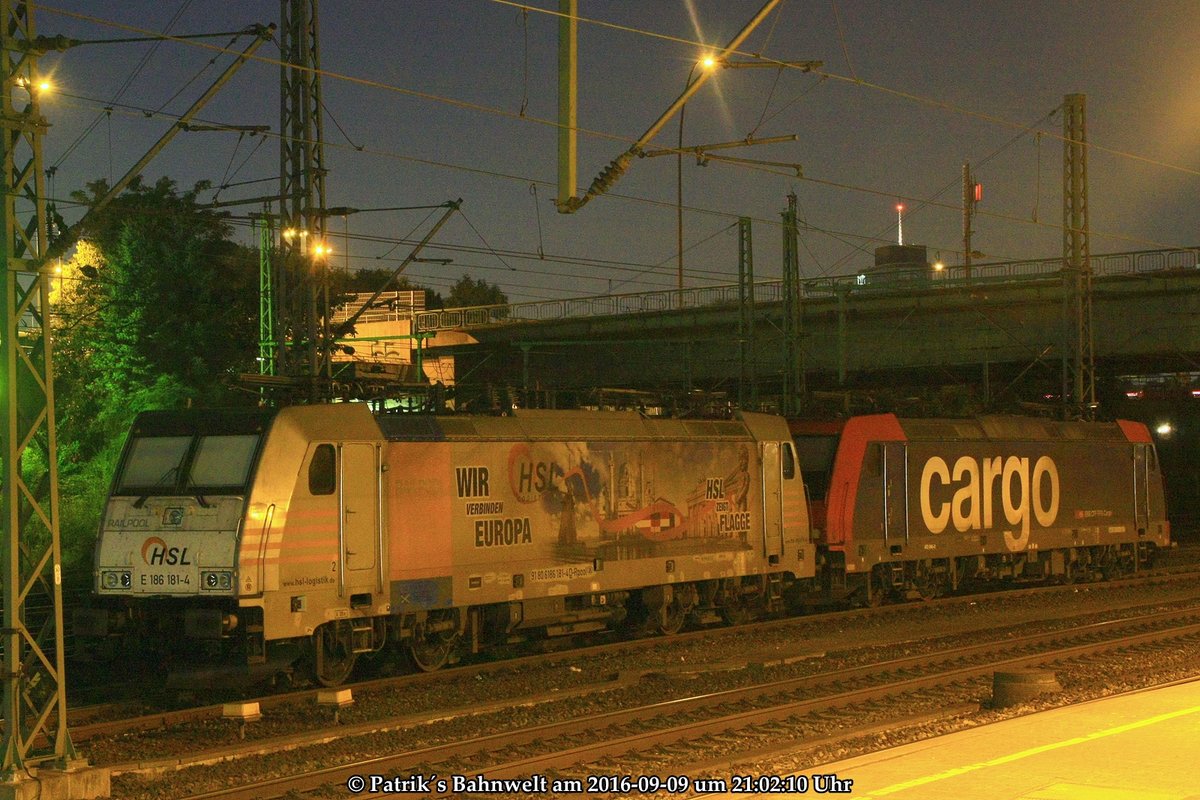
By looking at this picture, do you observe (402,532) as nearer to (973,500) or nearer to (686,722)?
(686,722)

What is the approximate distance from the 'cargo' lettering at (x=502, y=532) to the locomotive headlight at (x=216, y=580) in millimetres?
3659

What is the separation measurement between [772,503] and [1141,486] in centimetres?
1365

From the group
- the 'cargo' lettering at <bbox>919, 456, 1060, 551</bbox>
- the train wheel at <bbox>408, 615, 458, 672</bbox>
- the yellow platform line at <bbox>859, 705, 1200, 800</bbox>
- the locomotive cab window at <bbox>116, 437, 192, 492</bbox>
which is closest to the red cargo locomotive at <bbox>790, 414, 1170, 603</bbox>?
the 'cargo' lettering at <bbox>919, 456, 1060, 551</bbox>

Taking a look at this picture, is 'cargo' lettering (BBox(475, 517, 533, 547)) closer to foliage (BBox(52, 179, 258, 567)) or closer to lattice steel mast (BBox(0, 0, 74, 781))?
lattice steel mast (BBox(0, 0, 74, 781))

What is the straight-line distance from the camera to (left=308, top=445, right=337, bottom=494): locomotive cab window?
15.0m

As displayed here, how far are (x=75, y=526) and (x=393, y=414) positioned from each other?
12.9 meters

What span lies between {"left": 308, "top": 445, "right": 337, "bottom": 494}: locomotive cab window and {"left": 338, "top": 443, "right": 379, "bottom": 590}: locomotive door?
122mm

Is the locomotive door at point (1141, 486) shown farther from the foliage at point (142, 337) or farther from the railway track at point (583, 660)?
the foliage at point (142, 337)

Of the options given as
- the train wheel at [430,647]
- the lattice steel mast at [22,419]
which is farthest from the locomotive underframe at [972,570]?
the lattice steel mast at [22,419]

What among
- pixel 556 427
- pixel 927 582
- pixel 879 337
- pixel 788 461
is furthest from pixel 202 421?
pixel 879 337

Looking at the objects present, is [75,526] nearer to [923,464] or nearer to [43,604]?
[43,604]

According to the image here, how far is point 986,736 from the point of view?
1127cm

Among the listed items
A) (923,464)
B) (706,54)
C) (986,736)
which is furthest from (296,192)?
(986,736)

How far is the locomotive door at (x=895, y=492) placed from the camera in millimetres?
24094
